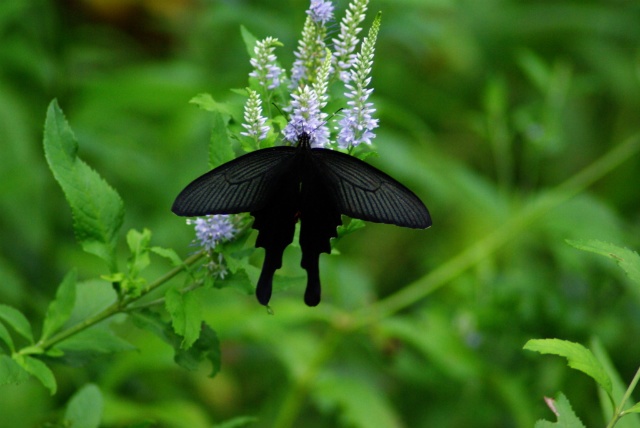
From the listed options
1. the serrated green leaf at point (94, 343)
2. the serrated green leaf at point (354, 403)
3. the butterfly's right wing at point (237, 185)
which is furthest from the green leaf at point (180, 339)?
the serrated green leaf at point (354, 403)

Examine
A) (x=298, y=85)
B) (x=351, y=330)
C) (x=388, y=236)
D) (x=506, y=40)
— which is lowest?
(x=351, y=330)

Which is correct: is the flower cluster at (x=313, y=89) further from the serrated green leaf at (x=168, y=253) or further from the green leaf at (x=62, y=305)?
the green leaf at (x=62, y=305)

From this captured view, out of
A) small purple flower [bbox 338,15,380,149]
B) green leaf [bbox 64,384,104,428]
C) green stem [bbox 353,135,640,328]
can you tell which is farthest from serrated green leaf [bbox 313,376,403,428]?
small purple flower [bbox 338,15,380,149]

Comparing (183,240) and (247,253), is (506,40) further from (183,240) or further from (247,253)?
(247,253)

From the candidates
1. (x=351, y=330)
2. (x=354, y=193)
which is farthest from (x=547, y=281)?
(x=354, y=193)

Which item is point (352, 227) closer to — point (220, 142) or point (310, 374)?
point (220, 142)
